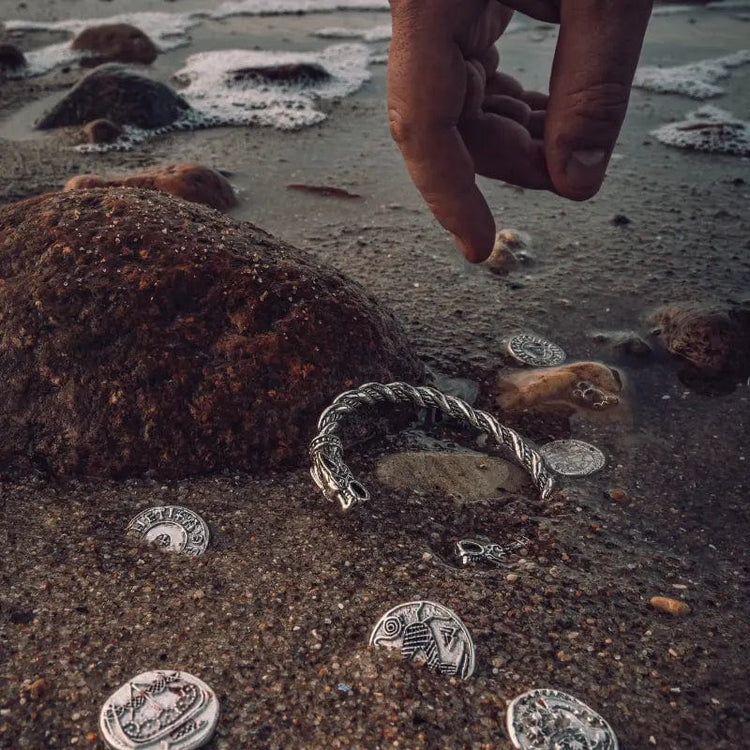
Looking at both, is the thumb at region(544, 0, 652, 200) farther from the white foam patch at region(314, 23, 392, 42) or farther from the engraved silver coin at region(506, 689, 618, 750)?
the white foam patch at region(314, 23, 392, 42)

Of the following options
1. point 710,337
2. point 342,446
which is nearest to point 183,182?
point 342,446

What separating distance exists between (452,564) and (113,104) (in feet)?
16.0

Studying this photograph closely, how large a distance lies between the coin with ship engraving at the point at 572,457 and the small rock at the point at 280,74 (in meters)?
5.00

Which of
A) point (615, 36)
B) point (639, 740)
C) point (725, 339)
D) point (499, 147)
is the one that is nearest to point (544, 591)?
point (639, 740)

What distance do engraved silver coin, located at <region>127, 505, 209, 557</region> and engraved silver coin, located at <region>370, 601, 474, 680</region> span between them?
2.02 ft

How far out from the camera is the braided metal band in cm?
242

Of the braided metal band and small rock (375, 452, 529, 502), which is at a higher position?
the braided metal band

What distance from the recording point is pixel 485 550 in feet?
7.55

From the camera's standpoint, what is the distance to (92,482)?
248 cm

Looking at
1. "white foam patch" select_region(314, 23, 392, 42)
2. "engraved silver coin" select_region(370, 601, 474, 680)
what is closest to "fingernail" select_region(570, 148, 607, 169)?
"engraved silver coin" select_region(370, 601, 474, 680)

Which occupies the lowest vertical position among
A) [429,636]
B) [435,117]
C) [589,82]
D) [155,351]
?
[429,636]

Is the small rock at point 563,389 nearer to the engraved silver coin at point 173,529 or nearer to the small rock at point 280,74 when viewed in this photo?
the engraved silver coin at point 173,529

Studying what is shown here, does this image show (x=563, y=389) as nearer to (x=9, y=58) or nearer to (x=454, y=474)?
(x=454, y=474)

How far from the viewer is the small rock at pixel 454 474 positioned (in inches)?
101
